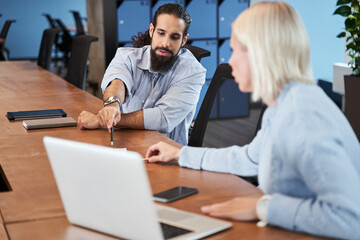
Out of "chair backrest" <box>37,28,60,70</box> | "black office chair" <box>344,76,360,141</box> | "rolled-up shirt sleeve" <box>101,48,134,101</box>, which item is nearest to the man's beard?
"rolled-up shirt sleeve" <box>101,48,134,101</box>

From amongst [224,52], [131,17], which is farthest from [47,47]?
[224,52]

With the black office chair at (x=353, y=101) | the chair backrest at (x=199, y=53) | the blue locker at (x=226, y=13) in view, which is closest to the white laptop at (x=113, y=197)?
the chair backrest at (x=199, y=53)

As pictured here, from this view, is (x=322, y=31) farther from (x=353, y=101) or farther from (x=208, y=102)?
(x=208, y=102)

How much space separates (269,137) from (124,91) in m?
1.31

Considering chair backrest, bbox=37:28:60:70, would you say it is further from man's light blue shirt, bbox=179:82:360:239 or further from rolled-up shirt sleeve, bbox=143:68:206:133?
man's light blue shirt, bbox=179:82:360:239

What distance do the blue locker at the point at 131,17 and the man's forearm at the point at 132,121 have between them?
3.56 metres

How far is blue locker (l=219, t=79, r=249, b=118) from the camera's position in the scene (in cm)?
212

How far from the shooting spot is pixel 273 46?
1116mm

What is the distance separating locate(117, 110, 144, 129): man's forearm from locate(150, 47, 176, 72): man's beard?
1.10ft

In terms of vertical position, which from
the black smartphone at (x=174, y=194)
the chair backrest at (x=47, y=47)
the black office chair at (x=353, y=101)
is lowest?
the black office chair at (x=353, y=101)

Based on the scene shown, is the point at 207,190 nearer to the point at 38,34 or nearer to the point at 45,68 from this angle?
the point at 45,68

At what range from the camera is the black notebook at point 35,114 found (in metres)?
2.38

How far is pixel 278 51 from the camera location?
1118 mm

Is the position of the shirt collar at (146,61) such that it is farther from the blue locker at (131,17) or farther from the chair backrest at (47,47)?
the blue locker at (131,17)
